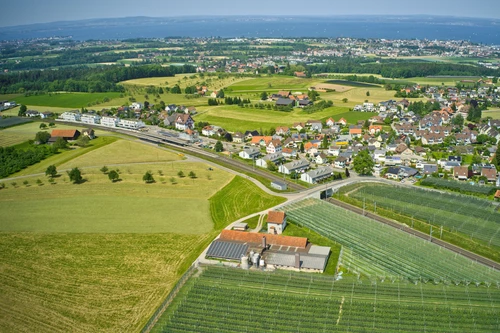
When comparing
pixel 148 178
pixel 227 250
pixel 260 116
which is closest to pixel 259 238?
pixel 227 250

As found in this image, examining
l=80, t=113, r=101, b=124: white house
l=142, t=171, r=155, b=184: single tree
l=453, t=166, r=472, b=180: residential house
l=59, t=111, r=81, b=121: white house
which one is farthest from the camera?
l=59, t=111, r=81, b=121: white house

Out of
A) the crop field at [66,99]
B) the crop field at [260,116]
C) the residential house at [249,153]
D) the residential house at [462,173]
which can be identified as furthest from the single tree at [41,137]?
the residential house at [462,173]

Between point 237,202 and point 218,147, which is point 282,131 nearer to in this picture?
point 218,147

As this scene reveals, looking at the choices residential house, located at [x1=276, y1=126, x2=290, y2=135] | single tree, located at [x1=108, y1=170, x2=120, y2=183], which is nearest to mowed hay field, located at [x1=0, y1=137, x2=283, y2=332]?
single tree, located at [x1=108, y1=170, x2=120, y2=183]

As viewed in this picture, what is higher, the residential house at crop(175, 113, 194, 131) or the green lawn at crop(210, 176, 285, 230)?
the residential house at crop(175, 113, 194, 131)

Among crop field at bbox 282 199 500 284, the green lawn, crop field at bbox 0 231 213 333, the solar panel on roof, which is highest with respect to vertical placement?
crop field at bbox 282 199 500 284

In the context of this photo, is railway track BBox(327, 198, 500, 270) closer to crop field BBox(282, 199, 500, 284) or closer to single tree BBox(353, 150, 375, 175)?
crop field BBox(282, 199, 500, 284)
